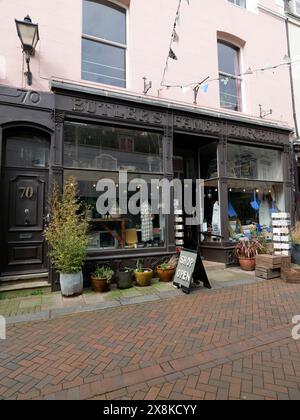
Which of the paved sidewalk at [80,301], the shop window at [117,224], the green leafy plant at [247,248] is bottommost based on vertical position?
the paved sidewalk at [80,301]

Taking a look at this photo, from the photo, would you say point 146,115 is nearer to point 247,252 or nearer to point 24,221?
point 24,221

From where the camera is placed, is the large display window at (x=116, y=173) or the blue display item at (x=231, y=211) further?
the blue display item at (x=231, y=211)

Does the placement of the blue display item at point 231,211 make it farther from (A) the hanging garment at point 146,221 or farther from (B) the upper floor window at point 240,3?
(B) the upper floor window at point 240,3

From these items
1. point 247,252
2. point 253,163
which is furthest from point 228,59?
point 247,252

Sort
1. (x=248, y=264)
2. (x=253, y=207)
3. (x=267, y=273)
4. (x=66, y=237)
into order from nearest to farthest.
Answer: (x=66, y=237) → (x=267, y=273) → (x=248, y=264) → (x=253, y=207)

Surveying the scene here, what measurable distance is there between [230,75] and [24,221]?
7794mm

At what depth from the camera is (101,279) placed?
5746mm

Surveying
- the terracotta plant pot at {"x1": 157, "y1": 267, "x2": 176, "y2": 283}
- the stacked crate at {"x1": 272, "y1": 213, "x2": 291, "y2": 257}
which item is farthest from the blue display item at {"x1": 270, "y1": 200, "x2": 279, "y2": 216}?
the terracotta plant pot at {"x1": 157, "y1": 267, "x2": 176, "y2": 283}

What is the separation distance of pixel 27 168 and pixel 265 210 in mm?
7703

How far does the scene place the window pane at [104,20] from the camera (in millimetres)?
7074

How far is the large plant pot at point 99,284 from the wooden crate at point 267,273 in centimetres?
394

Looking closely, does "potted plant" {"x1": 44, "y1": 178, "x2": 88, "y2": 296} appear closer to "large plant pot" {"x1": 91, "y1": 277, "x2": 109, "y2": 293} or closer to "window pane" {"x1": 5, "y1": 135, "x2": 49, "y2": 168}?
"large plant pot" {"x1": 91, "y1": 277, "x2": 109, "y2": 293}

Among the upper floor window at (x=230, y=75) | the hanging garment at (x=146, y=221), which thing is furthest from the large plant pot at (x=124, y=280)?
the upper floor window at (x=230, y=75)
